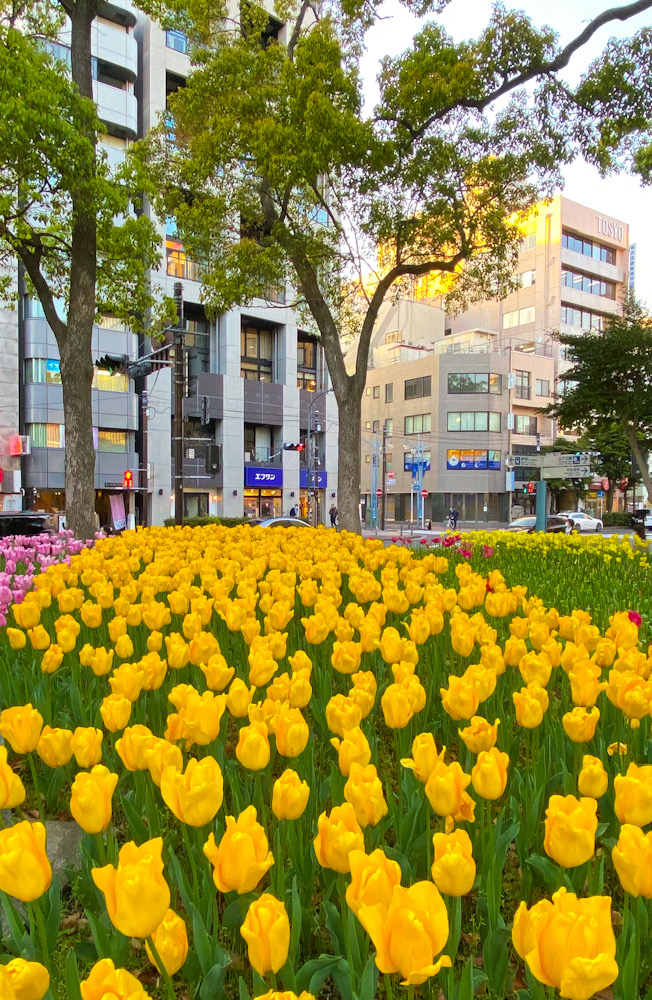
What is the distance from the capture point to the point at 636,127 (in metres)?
10.9

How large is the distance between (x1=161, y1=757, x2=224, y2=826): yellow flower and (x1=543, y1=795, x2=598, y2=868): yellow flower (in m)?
0.63

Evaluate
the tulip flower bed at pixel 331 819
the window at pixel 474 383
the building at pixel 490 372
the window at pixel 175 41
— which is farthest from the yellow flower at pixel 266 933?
the window at pixel 474 383

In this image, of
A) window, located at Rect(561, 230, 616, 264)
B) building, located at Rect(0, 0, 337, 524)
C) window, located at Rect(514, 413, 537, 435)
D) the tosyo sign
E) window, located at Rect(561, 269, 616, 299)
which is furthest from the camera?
the tosyo sign

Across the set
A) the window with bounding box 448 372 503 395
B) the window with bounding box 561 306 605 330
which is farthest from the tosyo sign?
the window with bounding box 448 372 503 395

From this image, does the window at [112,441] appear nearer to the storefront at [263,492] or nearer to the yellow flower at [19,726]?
the storefront at [263,492]

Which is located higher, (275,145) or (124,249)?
(275,145)

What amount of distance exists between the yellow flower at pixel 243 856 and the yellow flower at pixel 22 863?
28 centimetres

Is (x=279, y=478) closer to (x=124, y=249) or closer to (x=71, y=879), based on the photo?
(x=124, y=249)

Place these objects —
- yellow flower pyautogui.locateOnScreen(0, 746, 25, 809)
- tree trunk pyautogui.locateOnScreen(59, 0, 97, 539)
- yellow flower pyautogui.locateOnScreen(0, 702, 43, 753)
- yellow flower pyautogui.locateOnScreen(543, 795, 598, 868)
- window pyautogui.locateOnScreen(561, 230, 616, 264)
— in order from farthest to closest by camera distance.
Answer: window pyautogui.locateOnScreen(561, 230, 616, 264) → tree trunk pyautogui.locateOnScreen(59, 0, 97, 539) → yellow flower pyautogui.locateOnScreen(0, 702, 43, 753) → yellow flower pyautogui.locateOnScreen(0, 746, 25, 809) → yellow flower pyautogui.locateOnScreen(543, 795, 598, 868)

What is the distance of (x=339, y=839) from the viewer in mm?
1136

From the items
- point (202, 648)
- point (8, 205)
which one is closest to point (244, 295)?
point (8, 205)

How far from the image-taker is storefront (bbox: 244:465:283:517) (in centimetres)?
3703

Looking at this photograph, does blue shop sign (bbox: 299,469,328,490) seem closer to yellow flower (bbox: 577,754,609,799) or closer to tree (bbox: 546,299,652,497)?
tree (bbox: 546,299,652,497)

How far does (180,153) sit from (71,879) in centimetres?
1401
